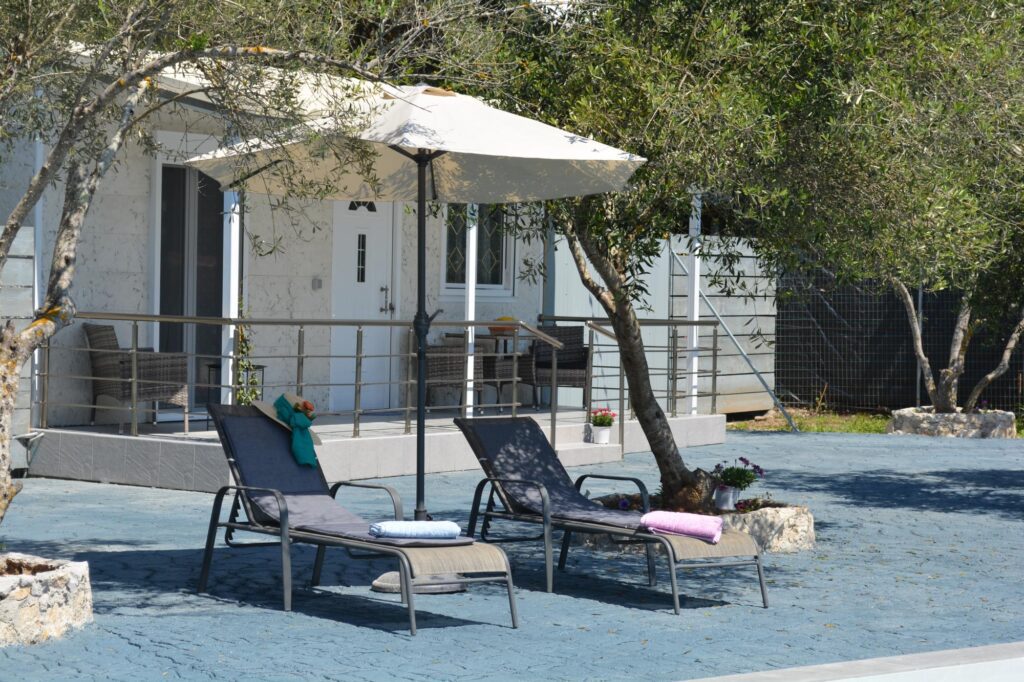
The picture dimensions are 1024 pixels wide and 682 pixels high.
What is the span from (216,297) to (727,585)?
6845mm

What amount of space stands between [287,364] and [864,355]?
345 inches

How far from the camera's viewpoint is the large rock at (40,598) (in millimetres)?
5625

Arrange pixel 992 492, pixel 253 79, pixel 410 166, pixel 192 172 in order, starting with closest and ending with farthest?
1. pixel 253 79
2. pixel 410 166
3. pixel 992 492
4. pixel 192 172

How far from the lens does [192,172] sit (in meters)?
12.7

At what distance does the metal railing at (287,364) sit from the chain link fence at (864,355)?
5639mm

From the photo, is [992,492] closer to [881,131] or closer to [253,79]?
[881,131]

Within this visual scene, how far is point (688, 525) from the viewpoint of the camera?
6.85 m

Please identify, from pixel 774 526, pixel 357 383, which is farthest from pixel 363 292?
pixel 774 526

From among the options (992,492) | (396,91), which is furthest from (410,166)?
(992,492)

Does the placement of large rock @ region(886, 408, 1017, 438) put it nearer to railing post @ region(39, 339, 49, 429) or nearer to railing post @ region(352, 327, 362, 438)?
railing post @ region(352, 327, 362, 438)

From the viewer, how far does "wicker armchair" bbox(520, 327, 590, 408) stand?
14.3 metres

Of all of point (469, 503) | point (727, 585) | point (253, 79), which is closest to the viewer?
point (253, 79)

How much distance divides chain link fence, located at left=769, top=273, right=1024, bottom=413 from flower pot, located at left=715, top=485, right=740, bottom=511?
993cm

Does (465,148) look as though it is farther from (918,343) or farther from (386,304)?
(918,343)
